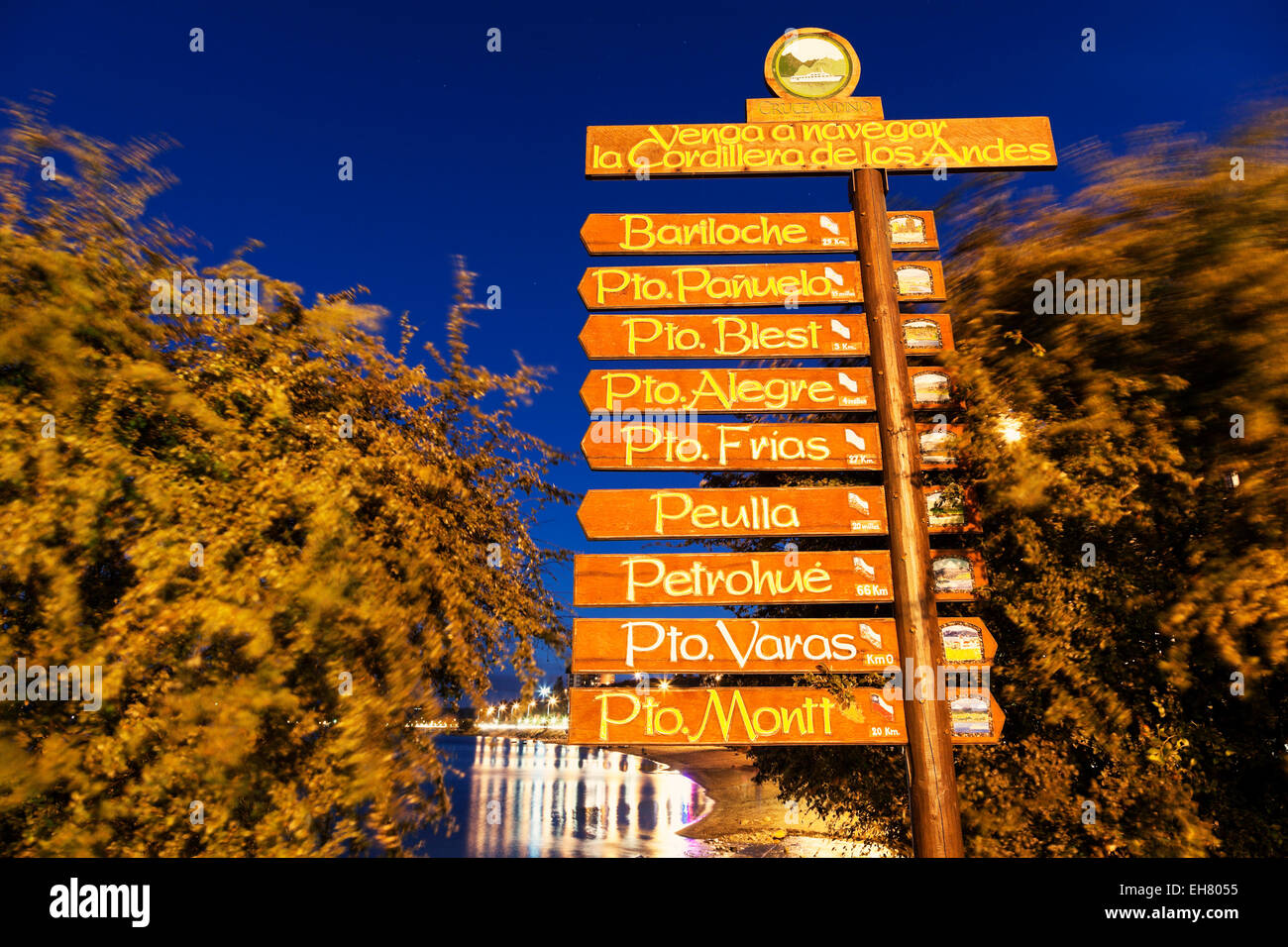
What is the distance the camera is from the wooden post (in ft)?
15.9

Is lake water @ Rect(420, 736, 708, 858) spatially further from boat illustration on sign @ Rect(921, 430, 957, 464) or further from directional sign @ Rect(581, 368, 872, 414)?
boat illustration on sign @ Rect(921, 430, 957, 464)

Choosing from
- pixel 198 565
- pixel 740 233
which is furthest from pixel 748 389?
pixel 198 565

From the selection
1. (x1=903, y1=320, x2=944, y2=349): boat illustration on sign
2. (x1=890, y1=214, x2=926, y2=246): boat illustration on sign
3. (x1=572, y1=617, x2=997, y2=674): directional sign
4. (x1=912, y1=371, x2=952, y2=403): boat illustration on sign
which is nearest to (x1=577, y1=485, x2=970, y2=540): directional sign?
(x1=572, y1=617, x2=997, y2=674): directional sign

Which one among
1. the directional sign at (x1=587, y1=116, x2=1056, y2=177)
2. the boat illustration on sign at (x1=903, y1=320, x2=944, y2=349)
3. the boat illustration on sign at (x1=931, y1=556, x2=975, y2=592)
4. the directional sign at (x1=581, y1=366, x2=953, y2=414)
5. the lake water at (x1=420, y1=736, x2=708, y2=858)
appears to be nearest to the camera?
the boat illustration on sign at (x1=931, y1=556, x2=975, y2=592)

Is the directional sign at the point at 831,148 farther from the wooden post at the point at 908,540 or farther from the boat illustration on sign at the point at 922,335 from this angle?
the boat illustration on sign at the point at 922,335

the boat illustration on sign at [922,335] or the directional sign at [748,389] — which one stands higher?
the boat illustration on sign at [922,335]

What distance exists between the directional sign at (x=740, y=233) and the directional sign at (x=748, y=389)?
1188 mm

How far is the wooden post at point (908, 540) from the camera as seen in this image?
485cm

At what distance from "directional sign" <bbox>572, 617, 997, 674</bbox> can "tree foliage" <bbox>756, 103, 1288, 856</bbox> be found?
0.85 m

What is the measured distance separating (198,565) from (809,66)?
23.1 ft

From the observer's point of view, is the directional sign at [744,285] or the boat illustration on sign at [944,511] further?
the directional sign at [744,285]

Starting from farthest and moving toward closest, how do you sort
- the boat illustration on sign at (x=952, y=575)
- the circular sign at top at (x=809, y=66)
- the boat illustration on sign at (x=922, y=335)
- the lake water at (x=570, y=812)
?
the lake water at (x=570, y=812), the circular sign at top at (x=809, y=66), the boat illustration on sign at (x=922, y=335), the boat illustration on sign at (x=952, y=575)

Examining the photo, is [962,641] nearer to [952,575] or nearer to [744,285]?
[952,575]

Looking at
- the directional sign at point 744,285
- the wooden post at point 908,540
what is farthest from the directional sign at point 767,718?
the directional sign at point 744,285
